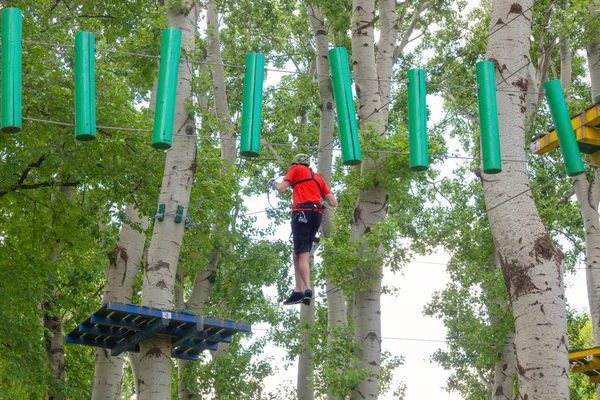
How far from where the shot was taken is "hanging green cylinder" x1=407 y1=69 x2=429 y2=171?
7.48 metres

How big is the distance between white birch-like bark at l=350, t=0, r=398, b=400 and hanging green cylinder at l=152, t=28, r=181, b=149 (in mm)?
4576

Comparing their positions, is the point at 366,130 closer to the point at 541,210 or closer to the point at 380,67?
the point at 380,67

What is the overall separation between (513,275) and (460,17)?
13903mm

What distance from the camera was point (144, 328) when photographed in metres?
9.37

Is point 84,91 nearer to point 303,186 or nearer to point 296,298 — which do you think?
point 303,186

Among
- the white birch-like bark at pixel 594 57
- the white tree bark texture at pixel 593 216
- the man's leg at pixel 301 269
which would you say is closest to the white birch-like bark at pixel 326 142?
the white tree bark texture at pixel 593 216

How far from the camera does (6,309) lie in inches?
519

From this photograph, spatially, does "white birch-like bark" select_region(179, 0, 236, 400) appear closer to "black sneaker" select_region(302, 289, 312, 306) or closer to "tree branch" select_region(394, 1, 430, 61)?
"tree branch" select_region(394, 1, 430, 61)

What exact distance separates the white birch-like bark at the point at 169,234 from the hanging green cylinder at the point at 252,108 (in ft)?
4.47

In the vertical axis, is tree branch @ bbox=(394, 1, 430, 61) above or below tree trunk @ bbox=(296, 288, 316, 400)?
above

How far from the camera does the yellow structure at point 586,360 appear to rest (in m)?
12.0

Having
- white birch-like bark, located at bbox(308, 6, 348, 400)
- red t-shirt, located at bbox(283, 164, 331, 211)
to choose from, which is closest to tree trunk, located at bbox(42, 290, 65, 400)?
white birch-like bark, located at bbox(308, 6, 348, 400)

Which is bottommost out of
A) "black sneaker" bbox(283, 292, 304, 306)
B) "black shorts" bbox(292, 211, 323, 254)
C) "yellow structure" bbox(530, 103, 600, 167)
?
"black sneaker" bbox(283, 292, 304, 306)

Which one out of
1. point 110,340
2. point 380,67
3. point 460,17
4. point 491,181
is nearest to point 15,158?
point 110,340
